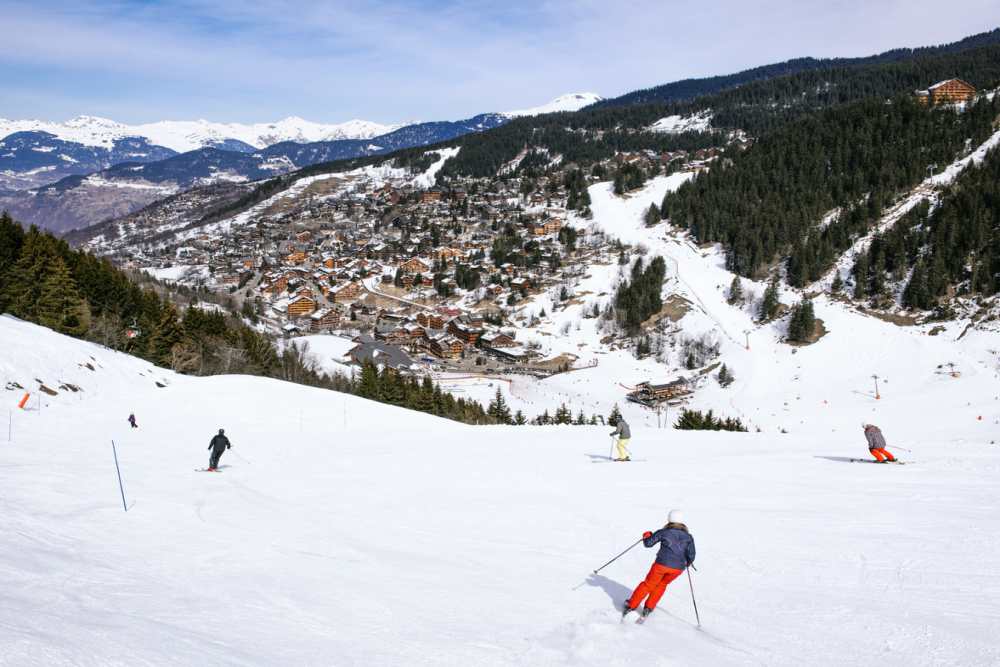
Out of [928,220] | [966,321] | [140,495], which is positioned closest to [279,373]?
[140,495]

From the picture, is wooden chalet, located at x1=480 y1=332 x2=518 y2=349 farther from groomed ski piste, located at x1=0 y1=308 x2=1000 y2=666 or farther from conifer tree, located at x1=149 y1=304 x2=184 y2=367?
groomed ski piste, located at x1=0 y1=308 x2=1000 y2=666

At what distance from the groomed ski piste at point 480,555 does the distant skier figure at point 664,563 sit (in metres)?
0.27

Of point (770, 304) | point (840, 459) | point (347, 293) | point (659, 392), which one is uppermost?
point (347, 293)

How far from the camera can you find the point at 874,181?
326 feet

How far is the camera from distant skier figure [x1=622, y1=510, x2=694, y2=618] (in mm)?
6895

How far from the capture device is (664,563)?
6961mm

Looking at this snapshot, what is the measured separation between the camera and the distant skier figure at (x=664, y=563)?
689 cm

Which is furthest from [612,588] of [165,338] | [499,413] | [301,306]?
[301,306]

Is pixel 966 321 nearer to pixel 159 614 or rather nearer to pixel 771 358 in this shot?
pixel 771 358

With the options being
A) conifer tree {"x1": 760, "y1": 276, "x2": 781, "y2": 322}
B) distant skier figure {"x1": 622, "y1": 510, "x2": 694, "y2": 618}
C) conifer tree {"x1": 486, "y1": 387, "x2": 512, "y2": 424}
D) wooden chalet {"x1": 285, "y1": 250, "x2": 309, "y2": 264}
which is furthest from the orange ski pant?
wooden chalet {"x1": 285, "y1": 250, "x2": 309, "y2": 264}

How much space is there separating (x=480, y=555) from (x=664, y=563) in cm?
350

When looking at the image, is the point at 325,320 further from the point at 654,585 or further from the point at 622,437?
the point at 654,585

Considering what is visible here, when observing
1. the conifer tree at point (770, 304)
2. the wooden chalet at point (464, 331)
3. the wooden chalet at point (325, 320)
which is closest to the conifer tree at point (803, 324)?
the conifer tree at point (770, 304)

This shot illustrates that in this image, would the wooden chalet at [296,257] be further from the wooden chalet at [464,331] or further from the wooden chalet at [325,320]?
the wooden chalet at [464,331]
